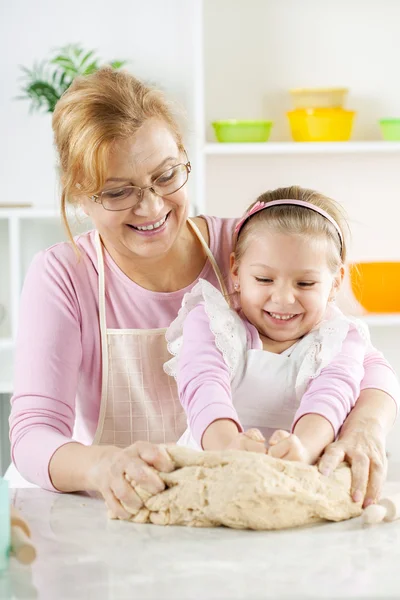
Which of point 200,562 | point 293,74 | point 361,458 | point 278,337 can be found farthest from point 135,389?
point 293,74

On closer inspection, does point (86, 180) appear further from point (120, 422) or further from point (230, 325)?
point (120, 422)

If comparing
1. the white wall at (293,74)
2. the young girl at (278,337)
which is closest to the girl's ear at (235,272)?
the young girl at (278,337)

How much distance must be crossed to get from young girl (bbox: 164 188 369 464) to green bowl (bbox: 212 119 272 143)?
65.9 inches

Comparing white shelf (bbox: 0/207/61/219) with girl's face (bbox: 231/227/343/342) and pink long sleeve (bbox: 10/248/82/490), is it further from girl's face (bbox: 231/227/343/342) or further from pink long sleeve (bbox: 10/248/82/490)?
girl's face (bbox: 231/227/343/342)

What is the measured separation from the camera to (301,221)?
142 cm

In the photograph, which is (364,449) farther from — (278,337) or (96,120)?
(96,120)

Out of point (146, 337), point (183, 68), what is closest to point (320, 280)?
point (146, 337)

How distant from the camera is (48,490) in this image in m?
1.29

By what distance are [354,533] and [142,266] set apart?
75 cm

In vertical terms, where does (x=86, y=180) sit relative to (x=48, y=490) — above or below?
above

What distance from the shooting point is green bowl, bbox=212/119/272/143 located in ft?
10.2

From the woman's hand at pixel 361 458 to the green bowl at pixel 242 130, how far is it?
6.60 ft

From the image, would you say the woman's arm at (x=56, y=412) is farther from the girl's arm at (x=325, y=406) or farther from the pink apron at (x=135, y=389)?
the girl's arm at (x=325, y=406)

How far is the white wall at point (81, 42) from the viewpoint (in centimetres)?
356
